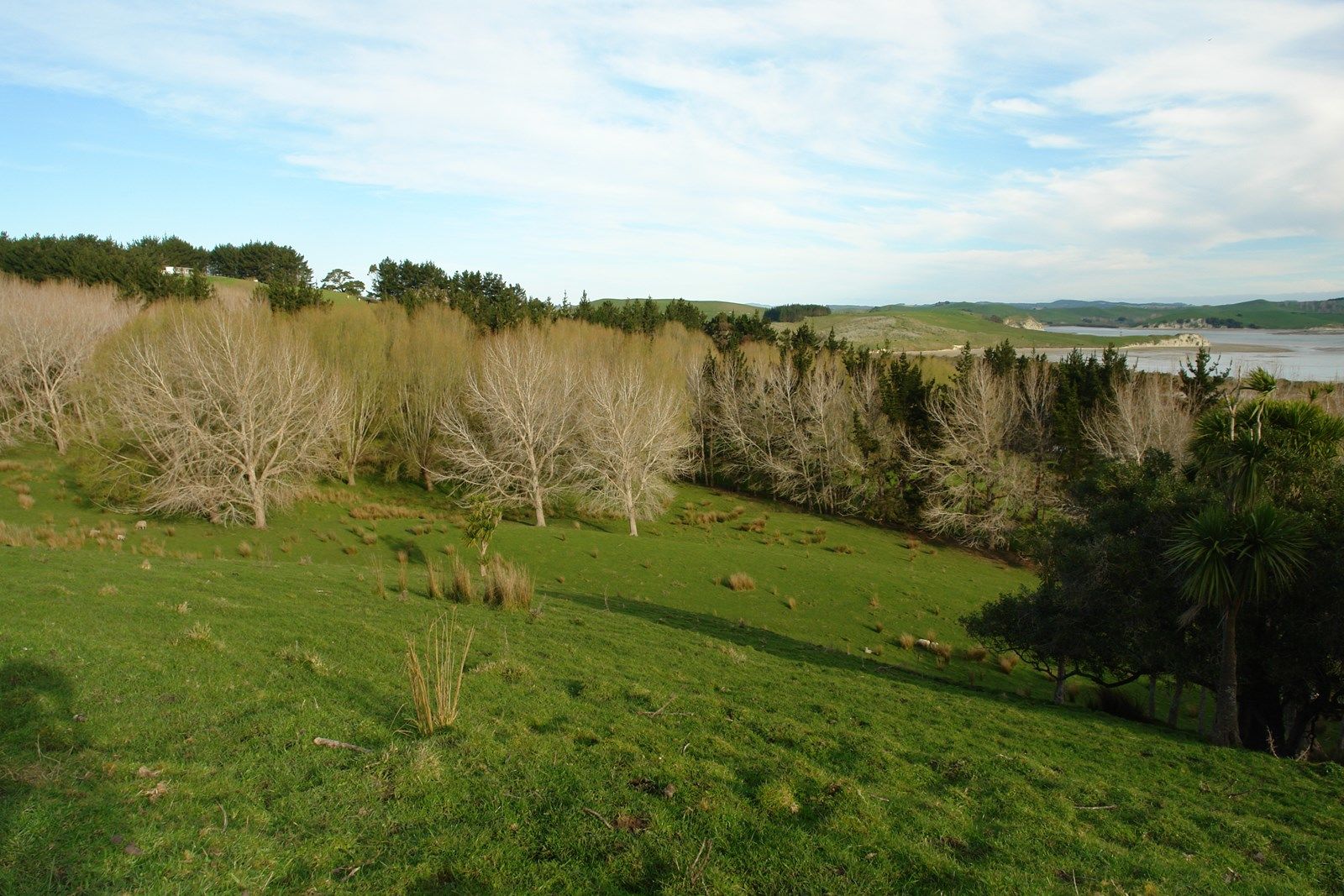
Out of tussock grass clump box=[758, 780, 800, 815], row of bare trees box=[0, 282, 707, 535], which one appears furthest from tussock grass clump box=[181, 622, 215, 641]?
row of bare trees box=[0, 282, 707, 535]

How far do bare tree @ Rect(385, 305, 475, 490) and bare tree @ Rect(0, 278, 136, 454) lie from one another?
21.2 metres

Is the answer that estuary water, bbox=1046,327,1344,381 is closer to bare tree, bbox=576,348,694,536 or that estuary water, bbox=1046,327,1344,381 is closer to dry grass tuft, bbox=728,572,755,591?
dry grass tuft, bbox=728,572,755,591

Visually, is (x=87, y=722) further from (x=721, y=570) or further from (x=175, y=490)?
(x=175, y=490)

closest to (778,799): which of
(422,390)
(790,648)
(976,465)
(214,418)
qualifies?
(790,648)

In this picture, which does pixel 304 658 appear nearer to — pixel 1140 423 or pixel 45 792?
pixel 45 792

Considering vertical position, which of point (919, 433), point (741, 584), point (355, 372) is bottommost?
point (741, 584)

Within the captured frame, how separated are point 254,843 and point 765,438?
62.1 meters

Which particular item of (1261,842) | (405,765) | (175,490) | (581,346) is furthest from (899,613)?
(581,346)

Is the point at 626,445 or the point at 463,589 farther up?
the point at 626,445

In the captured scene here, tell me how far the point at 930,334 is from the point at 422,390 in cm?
14460

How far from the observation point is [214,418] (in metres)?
41.0

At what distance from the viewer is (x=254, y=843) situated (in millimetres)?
5973

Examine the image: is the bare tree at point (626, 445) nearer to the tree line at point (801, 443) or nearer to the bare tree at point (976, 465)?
the tree line at point (801, 443)

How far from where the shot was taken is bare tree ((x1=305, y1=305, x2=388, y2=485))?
2103 inches
